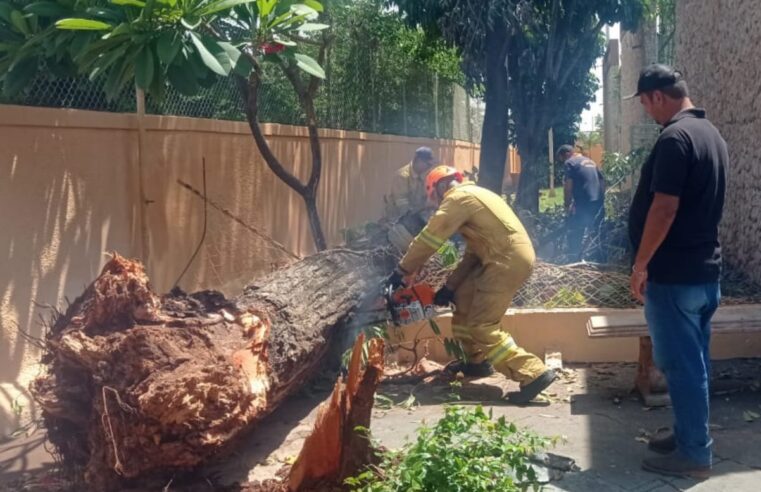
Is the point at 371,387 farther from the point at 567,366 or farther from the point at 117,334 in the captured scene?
the point at 567,366

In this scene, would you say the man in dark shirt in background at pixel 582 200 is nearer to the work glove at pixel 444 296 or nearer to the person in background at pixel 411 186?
the person in background at pixel 411 186

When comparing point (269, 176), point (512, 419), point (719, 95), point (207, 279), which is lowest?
point (512, 419)

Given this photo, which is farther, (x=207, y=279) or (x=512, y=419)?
(x=207, y=279)

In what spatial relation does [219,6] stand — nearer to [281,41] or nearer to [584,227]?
[281,41]

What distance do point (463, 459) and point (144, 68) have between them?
2782mm

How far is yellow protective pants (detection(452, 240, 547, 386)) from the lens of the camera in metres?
5.88

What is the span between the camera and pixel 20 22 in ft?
17.3

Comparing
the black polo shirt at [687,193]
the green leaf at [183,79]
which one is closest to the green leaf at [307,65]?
the green leaf at [183,79]

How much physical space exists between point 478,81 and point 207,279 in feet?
20.1

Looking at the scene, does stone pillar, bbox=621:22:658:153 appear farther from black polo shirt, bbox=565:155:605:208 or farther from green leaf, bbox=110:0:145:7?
green leaf, bbox=110:0:145:7

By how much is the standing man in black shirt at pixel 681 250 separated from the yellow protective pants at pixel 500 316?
139cm

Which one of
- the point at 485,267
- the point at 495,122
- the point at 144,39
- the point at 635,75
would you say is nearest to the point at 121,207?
the point at 144,39

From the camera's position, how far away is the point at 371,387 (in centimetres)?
420

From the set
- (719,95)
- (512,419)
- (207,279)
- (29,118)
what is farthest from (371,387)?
(719,95)
